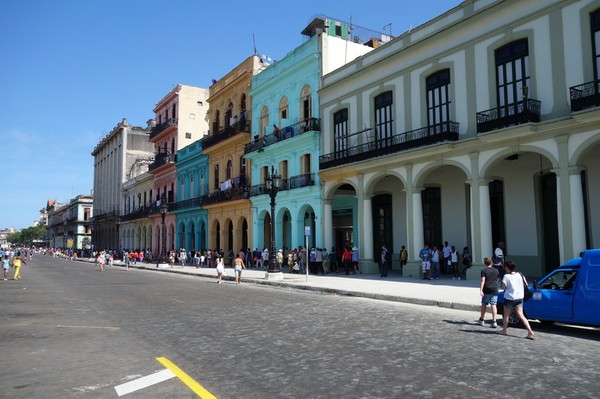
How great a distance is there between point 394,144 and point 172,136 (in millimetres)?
33471

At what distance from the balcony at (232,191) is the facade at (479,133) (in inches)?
361

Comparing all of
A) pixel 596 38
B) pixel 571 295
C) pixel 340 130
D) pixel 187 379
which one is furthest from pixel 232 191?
pixel 187 379

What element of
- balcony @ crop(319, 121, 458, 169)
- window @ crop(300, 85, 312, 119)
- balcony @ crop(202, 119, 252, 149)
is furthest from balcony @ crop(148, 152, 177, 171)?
balcony @ crop(319, 121, 458, 169)

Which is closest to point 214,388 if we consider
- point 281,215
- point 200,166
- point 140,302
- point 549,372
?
point 549,372

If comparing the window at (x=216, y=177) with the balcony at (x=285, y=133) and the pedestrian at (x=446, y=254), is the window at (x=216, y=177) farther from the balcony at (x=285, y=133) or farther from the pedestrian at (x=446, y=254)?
the pedestrian at (x=446, y=254)

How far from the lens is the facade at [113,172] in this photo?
215ft

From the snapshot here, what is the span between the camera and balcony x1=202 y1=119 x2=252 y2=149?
35.9 metres

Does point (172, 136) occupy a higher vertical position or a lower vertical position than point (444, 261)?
higher

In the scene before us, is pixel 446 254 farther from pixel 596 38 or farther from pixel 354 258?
pixel 596 38

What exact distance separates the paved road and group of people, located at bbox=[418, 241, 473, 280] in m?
7.75

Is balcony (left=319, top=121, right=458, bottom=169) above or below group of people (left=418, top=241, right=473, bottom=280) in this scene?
above

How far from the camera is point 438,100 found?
21.3 m

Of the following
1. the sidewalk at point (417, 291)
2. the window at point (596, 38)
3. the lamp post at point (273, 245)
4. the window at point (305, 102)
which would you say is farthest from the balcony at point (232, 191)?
the window at point (596, 38)

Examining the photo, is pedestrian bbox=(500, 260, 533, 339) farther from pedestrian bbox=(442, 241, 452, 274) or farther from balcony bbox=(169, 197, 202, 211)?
balcony bbox=(169, 197, 202, 211)
